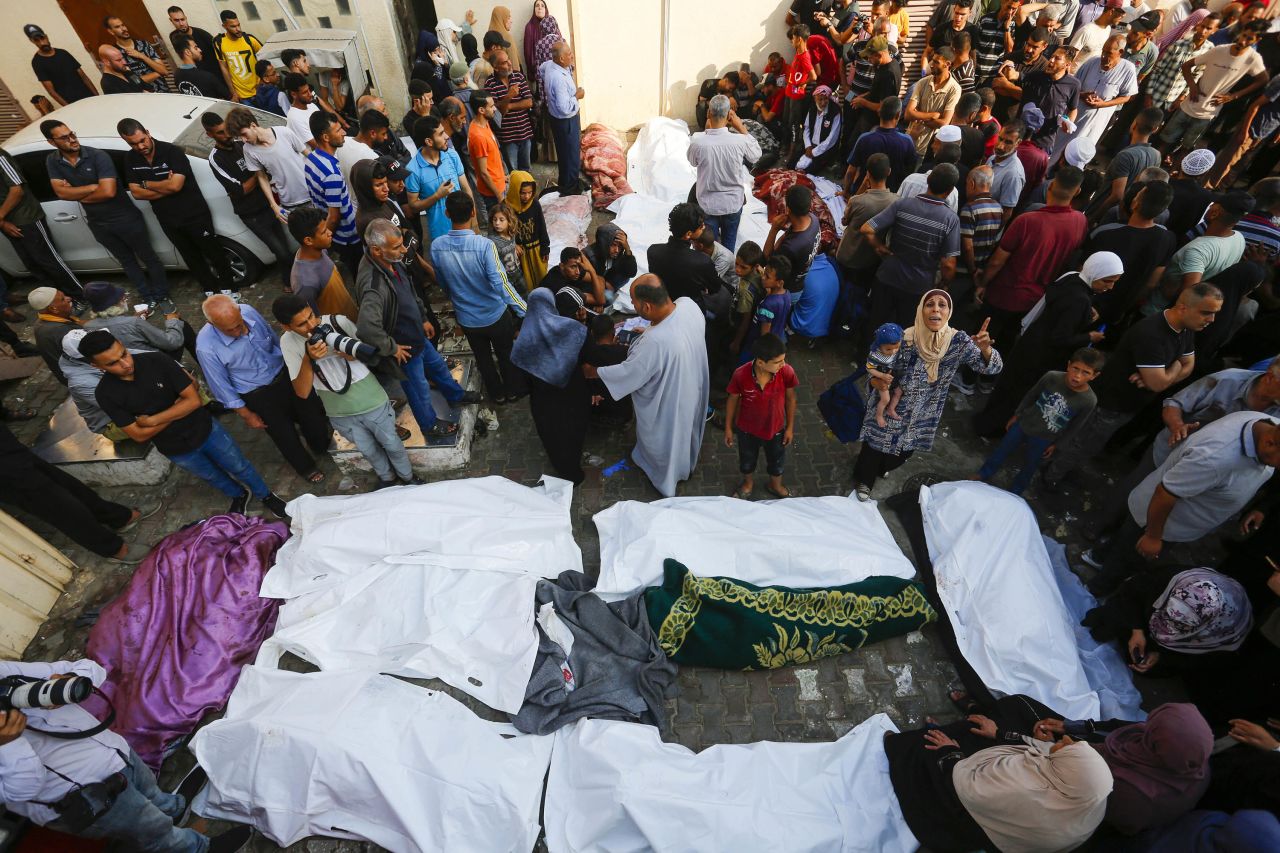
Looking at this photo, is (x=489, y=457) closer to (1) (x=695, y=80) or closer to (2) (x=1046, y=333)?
(2) (x=1046, y=333)

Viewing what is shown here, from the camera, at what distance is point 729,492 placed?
4.96 metres

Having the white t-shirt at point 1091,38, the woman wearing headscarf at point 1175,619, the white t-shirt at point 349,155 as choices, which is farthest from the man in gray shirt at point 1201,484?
the white t-shirt at point 1091,38

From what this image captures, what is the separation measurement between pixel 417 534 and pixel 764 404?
2.46 metres

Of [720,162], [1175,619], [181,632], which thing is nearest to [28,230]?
[181,632]

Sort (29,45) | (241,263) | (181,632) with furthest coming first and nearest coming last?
1. (29,45)
2. (241,263)
3. (181,632)

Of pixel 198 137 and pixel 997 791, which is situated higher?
pixel 198 137

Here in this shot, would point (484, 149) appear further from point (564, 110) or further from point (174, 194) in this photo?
point (174, 194)

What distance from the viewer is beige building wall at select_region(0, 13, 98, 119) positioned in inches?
337

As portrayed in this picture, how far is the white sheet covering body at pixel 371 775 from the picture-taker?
3.01 metres

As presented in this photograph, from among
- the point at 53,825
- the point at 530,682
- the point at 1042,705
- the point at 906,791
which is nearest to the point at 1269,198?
the point at 1042,705

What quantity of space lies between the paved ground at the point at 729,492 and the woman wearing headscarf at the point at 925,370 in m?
0.61

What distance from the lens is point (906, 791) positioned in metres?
3.07

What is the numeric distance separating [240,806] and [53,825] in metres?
0.75

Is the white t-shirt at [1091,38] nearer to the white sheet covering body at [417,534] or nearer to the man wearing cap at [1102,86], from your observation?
the man wearing cap at [1102,86]
